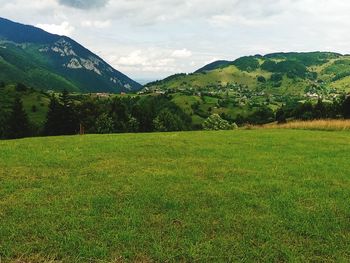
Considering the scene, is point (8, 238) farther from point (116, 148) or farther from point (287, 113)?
point (287, 113)

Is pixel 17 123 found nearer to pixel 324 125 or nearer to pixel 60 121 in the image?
pixel 60 121

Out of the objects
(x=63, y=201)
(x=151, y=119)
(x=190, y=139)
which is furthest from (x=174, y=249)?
(x=151, y=119)

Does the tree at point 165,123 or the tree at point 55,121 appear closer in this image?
the tree at point 55,121

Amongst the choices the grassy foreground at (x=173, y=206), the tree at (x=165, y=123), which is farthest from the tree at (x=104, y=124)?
the grassy foreground at (x=173, y=206)

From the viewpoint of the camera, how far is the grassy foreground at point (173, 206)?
8.94m

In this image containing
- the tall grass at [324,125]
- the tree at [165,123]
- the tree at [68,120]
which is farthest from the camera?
the tree at [165,123]

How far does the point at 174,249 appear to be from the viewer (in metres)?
8.99

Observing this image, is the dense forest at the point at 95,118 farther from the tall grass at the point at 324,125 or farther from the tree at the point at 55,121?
the tall grass at the point at 324,125

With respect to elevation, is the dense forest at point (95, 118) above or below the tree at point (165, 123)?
above

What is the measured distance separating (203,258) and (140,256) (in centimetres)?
137

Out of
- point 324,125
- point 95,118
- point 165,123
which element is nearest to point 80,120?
point 95,118

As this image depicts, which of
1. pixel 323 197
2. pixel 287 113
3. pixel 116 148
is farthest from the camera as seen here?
pixel 287 113

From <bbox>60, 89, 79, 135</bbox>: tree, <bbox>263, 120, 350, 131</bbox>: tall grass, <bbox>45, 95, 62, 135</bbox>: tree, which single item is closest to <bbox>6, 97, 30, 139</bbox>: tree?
<bbox>45, 95, 62, 135</bbox>: tree

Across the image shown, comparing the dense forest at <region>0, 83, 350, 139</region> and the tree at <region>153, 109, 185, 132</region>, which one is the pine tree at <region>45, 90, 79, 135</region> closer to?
the dense forest at <region>0, 83, 350, 139</region>
